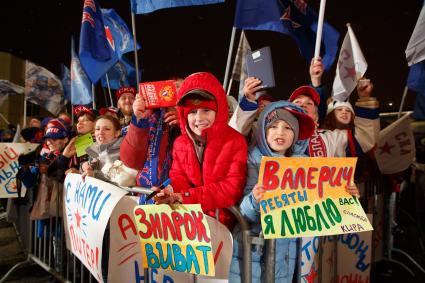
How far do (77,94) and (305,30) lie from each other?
5594 mm

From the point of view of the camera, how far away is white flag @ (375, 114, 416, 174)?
15.1 ft

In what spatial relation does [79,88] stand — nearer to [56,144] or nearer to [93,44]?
Answer: [56,144]

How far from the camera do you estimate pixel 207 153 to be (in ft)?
8.28

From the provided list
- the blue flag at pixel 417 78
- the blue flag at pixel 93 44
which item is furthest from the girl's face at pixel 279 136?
the blue flag at pixel 417 78

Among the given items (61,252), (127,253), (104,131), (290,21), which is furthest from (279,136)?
(61,252)

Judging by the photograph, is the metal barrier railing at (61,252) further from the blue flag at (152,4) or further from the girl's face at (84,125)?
the blue flag at (152,4)

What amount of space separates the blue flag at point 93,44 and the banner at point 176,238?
10.0 feet

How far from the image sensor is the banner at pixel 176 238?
6.77ft

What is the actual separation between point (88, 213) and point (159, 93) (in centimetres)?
124

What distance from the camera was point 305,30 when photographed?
5.01 metres

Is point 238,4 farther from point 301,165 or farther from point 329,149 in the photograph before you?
point 301,165

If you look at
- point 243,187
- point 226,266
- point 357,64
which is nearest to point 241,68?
point 357,64

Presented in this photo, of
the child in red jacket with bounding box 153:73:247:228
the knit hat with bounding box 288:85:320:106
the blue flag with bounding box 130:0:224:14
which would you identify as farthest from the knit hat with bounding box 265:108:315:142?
the blue flag with bounding box 130:0:224:14

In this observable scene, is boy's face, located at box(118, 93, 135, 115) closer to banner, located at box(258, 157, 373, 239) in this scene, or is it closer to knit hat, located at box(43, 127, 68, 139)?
knit hat, located at box(43, 127, 68, 139)
